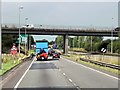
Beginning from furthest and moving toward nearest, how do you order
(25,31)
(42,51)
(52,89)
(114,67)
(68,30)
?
1. (68,30)
2. (25,31)
3. (42,51)
4. (114,67)
5. (52,89)

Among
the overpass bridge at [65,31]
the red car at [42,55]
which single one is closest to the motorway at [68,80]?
the red car at [42,55]

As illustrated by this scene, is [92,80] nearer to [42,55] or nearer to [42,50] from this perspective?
[42,50]

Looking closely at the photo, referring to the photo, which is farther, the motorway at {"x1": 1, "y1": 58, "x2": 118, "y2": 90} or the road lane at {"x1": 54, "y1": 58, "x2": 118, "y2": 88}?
the road lane at {"x1": 54, "y1": 58, "x2": 118, "y2": 88}

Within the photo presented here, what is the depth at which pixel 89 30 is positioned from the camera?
111 metres

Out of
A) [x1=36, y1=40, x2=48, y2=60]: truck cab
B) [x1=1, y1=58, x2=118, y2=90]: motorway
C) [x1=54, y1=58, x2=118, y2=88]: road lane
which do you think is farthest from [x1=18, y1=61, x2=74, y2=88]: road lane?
[x1=36, y1=40, x2=48, y2=60]: truck cab

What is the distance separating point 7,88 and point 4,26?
87.6 meters

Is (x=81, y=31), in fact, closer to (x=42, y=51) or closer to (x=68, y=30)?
(x=68, y=30)

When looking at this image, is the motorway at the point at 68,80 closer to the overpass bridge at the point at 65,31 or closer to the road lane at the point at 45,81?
the road lane at the point at 45,81

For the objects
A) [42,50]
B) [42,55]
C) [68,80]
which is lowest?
[68,80]

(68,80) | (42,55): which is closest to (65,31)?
(42,55)

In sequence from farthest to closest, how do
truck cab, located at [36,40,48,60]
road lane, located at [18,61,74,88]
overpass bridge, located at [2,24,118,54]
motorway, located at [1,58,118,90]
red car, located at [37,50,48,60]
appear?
overpass bridge, located at [2,24,118,54]
truck cab, located at [36,40,48,60]
red car, located at [37,50,48,60]
road lane, located at [18,61,74,88]
motorway, located at [1,58,118,90]

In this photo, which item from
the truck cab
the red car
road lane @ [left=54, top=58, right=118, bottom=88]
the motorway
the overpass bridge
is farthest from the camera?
the overpass bridge

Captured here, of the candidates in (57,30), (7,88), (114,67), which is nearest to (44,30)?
(57,30)

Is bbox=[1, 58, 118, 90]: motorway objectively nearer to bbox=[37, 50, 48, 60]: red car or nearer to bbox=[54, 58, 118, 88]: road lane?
bbox=[54, 58, 118, 88]: road lane
